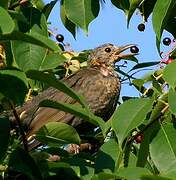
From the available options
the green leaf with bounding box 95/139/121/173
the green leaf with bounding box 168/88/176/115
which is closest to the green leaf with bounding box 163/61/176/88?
the green leaf with bounding box 168/88/176/115

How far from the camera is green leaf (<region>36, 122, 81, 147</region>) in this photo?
2.34 meters

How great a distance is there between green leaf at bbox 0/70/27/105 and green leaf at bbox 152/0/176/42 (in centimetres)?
70

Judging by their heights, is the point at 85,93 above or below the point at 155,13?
below

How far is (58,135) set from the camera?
2.35 meters

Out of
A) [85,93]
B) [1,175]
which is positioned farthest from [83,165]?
[85,93]

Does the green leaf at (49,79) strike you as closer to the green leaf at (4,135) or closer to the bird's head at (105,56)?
the green leaf at (4,135)

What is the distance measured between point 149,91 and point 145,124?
902mm

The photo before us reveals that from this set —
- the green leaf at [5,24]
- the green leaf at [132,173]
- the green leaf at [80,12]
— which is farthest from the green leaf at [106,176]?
the green leaf at [80,12]

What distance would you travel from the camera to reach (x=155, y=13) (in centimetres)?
259

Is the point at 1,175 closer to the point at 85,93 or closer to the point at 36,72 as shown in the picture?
the point at 36,72

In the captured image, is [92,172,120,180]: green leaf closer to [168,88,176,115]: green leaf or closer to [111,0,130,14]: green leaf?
[168,88,176,115]: green leaf

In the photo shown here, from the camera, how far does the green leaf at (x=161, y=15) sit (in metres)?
2.54

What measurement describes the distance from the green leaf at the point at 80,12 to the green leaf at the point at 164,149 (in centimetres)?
73

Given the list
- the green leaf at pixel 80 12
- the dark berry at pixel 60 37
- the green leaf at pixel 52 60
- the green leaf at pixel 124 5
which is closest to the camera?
the green leaf at pixel 52 60
